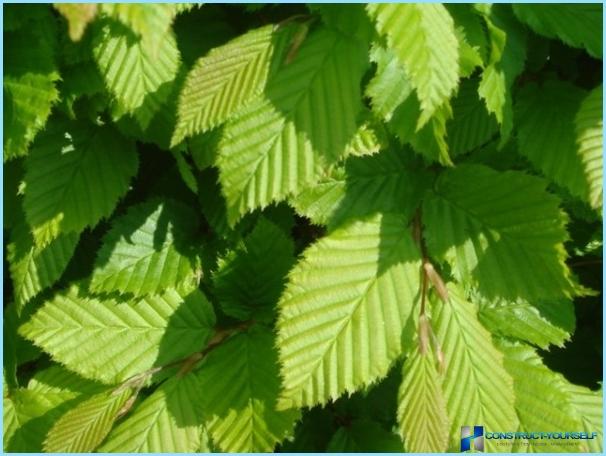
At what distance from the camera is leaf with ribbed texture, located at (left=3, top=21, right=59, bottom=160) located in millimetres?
1080

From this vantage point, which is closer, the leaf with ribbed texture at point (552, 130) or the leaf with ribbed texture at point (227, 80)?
the leaf with ribbed texture at point (227, 80)

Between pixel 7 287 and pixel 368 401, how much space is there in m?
0.92

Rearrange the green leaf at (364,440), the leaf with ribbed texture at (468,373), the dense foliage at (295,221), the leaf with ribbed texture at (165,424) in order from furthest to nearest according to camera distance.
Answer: the green leaf at (364,440), the leaf with ribbed texture at (165,424), the leaf with ribbed texture at (468,373), the dense foliage at (295,221)

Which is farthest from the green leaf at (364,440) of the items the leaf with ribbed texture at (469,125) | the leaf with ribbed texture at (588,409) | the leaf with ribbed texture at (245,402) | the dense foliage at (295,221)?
the leaf with ribbed texture at (469,125)

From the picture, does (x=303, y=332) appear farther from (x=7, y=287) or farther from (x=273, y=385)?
(x=7, y=287)

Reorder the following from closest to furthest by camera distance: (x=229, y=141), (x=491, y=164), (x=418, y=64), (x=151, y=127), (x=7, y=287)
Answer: (x=418, y=64) < (x=229, y=141) < (x=151, y=127) < (x=491, y=164) < (x=7, y=287)

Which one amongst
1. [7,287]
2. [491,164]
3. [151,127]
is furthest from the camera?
[7,287]

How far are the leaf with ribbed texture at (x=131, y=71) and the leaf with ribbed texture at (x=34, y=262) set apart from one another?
1.23ft

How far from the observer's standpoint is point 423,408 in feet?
3.51

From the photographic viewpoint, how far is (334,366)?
3.53ft

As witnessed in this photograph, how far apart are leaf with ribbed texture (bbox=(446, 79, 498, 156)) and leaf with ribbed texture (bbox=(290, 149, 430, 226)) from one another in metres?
0.09

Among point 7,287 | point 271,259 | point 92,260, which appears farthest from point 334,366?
point 7,287

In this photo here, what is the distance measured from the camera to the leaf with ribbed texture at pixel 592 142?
3.08 feet

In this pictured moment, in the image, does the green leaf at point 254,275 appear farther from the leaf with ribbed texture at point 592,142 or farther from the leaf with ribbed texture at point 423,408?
the leaf with ribbed texture at point 592,142
